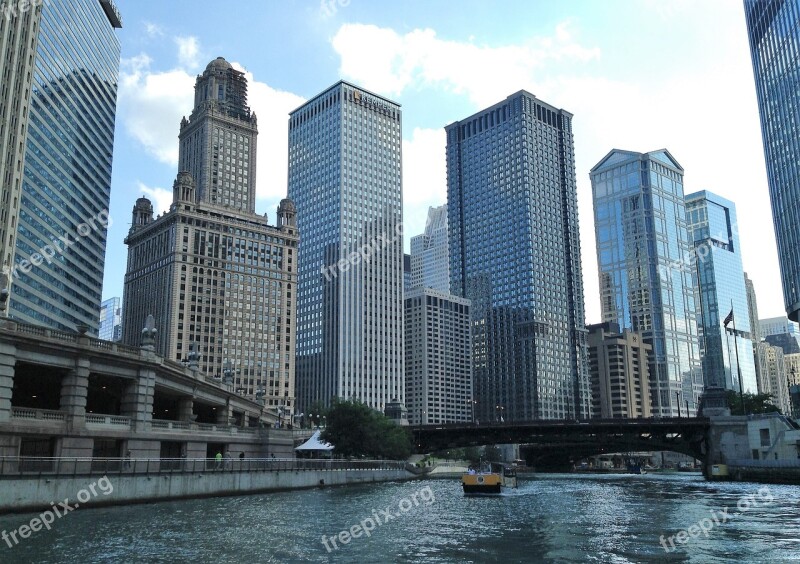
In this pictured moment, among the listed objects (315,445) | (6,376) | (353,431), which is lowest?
A: (315,445)

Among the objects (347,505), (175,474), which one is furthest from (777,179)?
(175,474)

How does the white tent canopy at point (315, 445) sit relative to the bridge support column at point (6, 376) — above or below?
below

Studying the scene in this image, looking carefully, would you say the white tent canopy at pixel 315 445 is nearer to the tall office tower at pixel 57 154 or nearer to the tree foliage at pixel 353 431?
the tree foliage at pixel 353 431

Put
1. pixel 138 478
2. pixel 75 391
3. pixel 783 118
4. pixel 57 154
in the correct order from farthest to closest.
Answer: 1. pixel 57 154
2. pixel 783 118
3. pixel 75 391
4. pixel 138 478

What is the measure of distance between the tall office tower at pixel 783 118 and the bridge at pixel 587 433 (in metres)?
30.1

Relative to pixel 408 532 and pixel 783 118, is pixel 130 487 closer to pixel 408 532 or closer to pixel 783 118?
pixel 408 532

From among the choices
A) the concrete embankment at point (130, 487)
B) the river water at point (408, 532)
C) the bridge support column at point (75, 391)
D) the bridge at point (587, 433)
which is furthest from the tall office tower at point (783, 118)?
the bridge support column at point (75, 391)

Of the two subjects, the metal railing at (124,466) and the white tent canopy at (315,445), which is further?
the white tent canopy at (315,445)

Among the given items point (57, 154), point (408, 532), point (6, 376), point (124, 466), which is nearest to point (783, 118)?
point (408, 532)

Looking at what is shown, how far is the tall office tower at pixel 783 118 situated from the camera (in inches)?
5320

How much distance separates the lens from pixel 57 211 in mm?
154500

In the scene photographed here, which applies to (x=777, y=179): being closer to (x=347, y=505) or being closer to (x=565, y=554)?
(x=347, y=505)

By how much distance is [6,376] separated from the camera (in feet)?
174

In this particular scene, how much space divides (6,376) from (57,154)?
112102mm
